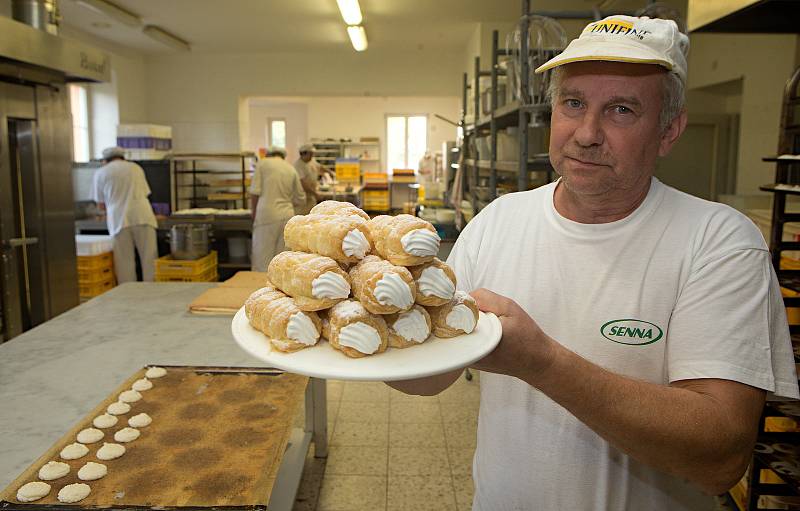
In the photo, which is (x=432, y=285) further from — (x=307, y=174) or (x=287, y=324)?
(x=307, y=174)

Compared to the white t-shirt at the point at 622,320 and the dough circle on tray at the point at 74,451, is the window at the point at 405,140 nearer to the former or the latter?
the dough circle on tray at the point at 74,451

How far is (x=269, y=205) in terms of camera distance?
6809 millimetres

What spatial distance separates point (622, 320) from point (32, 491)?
139cm

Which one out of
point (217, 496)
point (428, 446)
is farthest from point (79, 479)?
point (428, 446)

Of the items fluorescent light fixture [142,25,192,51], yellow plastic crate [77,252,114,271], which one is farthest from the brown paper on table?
fluorescent light fixture [142,25,192,51]

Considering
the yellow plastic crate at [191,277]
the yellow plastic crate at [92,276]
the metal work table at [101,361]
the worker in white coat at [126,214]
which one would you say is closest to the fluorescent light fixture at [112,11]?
the worker in white coat at [126,214]

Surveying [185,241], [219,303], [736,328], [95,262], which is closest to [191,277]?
[185,241]

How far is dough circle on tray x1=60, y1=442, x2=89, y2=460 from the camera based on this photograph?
1.57m

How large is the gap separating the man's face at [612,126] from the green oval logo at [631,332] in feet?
0.87

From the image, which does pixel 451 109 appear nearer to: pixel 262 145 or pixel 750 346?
pixel 262 145

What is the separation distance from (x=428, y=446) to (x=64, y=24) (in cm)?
780

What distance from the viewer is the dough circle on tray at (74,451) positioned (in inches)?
61.7

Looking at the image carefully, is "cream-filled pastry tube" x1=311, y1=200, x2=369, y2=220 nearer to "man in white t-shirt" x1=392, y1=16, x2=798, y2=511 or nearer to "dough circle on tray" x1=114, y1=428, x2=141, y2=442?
"man in white t-shirt" x1=392, y1=16, x2=798, y2=511

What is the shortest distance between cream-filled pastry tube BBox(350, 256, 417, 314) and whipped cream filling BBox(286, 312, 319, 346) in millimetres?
94
